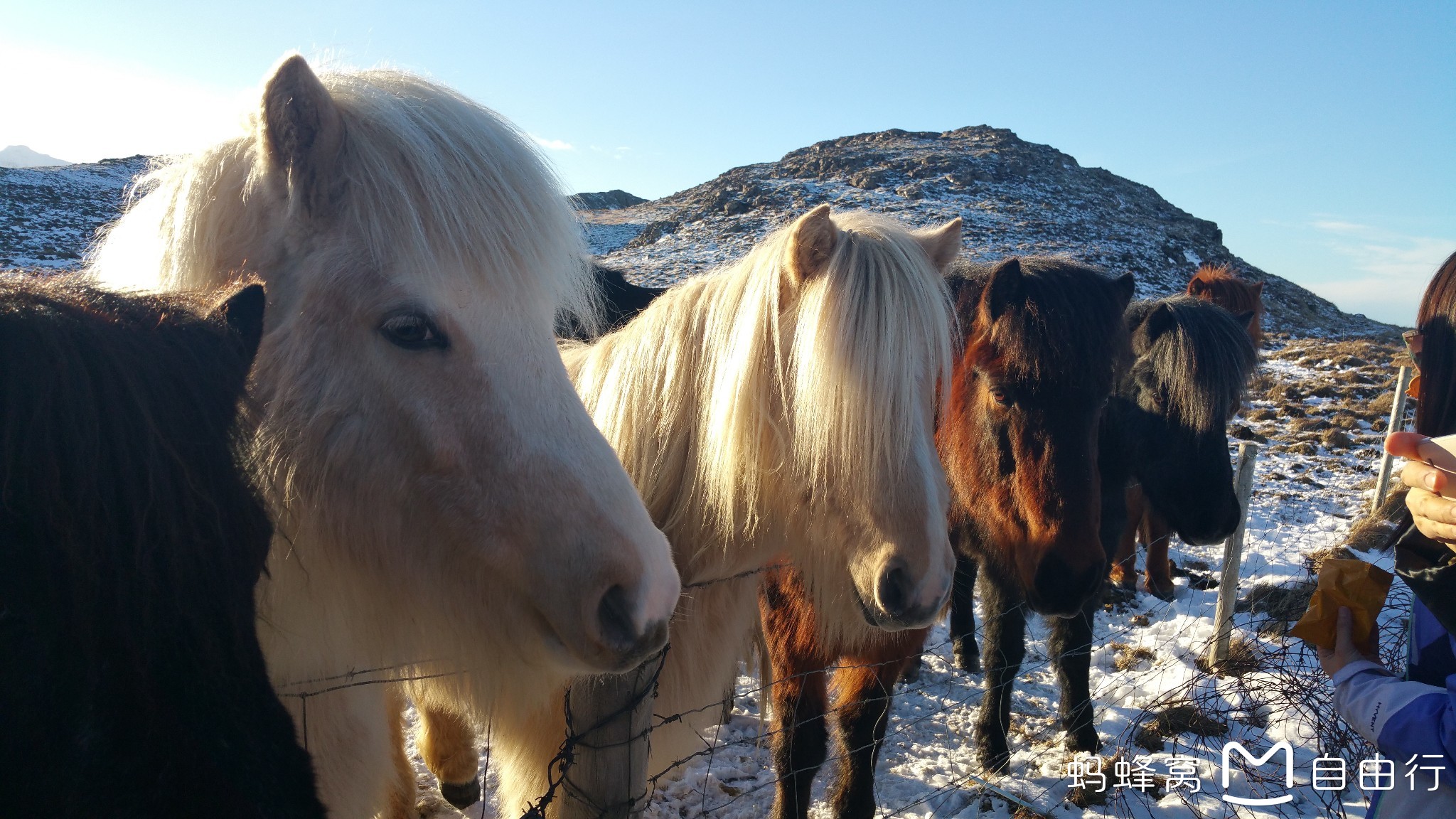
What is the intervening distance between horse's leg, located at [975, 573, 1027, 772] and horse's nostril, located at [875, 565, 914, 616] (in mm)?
2222

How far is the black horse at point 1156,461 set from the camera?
11.9 feet

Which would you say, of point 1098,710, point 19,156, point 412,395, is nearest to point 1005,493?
point 412,395

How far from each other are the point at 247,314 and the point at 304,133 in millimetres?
437

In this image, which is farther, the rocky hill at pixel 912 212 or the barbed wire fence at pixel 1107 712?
the rocky hill at pixel 912 212

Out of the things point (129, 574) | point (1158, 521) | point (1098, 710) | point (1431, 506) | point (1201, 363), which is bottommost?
point (1098, 710)

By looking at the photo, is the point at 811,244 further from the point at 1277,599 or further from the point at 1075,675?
the point at 1277,599

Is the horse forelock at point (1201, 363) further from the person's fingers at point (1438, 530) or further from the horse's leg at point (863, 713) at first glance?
the person's fingers at point (1438, 530)

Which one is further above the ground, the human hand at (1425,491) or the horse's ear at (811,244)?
the horse's ear at (811,244)

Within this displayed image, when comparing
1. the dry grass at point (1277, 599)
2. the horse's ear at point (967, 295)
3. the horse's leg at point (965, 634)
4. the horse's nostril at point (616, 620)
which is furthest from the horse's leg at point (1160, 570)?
the horse's nostril at point (616, 620)

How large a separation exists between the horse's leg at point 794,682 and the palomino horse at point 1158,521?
383 centimetres

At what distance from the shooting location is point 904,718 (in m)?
4.32

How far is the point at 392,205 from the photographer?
129cm

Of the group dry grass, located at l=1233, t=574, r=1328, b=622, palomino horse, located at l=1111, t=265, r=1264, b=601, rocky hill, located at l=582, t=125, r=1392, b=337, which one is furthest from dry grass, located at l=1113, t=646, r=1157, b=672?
rocky hill, located at l=582, t=125, r=1392, b=337

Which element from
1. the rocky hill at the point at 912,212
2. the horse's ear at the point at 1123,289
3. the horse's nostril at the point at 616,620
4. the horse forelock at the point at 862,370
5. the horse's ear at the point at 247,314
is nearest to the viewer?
the horse's ear at the point at 247,314
